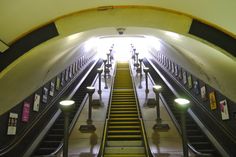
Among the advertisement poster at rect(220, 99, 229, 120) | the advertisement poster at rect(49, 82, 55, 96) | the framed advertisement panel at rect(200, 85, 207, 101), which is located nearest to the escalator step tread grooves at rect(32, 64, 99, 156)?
the advertisement poster at rect(49, 82, 55, 96)

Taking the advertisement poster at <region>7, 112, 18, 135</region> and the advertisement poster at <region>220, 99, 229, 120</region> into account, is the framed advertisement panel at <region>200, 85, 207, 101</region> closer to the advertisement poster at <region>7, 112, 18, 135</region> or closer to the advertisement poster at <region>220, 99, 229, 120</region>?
the advertisement poster at <region>220, 99, 229, 120</region>

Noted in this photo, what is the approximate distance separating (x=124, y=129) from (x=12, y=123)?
10.1ft

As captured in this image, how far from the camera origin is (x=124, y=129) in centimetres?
783

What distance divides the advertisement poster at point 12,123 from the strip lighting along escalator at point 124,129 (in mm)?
2280

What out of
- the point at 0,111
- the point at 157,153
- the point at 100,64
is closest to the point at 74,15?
the point at 0,111

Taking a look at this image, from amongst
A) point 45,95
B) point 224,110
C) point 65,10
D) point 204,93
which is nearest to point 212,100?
point 204,93

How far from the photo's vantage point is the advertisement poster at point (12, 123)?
6.37 meters

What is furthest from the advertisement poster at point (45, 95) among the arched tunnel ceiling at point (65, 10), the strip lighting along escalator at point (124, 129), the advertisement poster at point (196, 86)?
the advertisement poster at point (196, 86)

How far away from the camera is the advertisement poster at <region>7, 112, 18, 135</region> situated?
6.37 meters

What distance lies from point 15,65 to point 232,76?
382 cm

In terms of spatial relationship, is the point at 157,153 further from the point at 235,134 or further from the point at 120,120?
the point at 120,120

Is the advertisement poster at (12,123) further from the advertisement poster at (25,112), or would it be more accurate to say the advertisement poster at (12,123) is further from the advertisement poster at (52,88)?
the advertisement poster at (52,88)

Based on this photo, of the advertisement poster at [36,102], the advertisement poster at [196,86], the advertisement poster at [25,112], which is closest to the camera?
the advertisement poster at [25,112]

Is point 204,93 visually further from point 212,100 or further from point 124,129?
point 124,129
